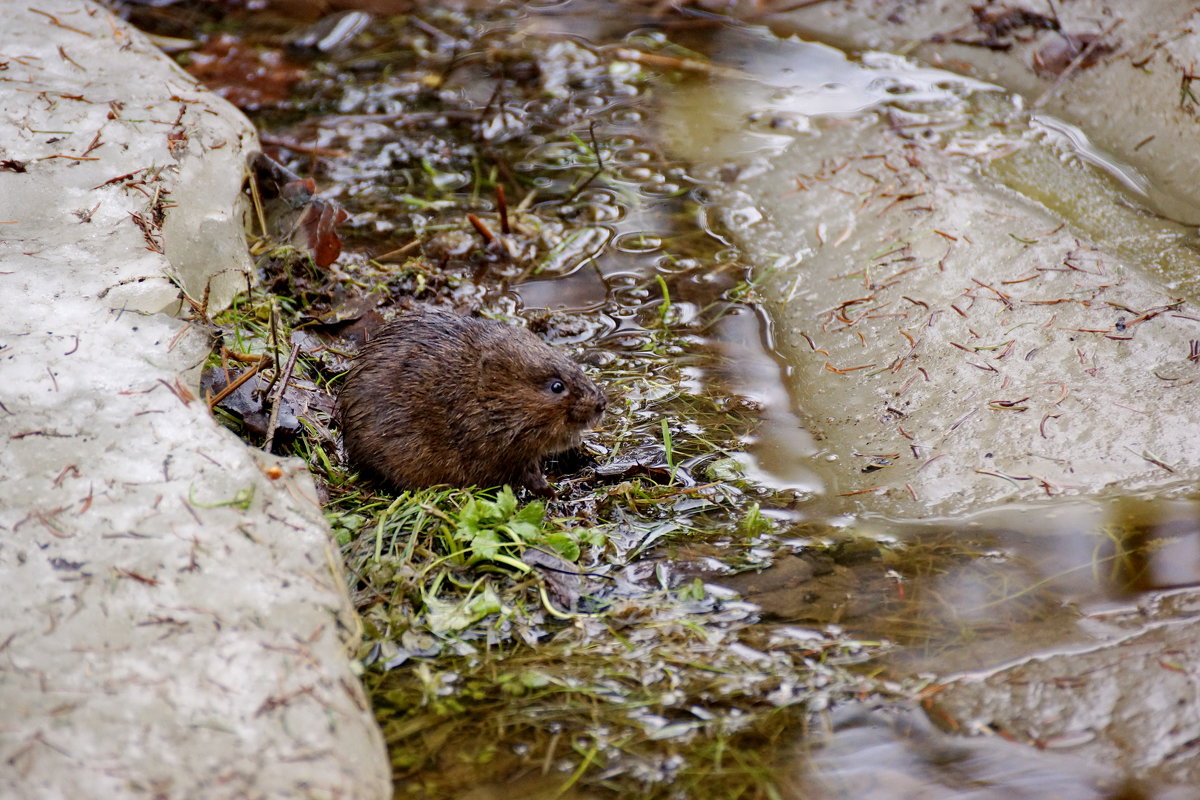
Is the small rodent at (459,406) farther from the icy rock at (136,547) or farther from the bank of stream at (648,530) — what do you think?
the icy rock at (136,547)

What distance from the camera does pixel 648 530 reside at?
15.8 feet

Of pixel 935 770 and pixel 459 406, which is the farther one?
pixel 459 406

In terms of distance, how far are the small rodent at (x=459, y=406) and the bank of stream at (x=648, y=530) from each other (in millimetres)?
152

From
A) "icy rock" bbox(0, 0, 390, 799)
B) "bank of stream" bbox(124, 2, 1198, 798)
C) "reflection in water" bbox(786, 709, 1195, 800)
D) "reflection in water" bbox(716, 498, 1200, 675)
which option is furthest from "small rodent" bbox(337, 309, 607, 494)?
"reflection in water" bbox(786, 709, 1195, 800)

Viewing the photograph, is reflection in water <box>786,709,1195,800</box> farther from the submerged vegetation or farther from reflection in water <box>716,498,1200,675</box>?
reflection in water <box>716,498,1200,675</box>

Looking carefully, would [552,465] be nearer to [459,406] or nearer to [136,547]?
[459,406]

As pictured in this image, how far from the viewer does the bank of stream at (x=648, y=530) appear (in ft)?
11.8

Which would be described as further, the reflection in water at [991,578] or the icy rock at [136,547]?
the reflection in water at [991,578]

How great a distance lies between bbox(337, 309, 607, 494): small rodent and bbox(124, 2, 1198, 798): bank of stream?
0.15 meters

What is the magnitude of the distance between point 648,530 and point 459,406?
111cm

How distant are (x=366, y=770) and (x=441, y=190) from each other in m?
5.31

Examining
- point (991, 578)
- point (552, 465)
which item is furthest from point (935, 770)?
point (552, 465)

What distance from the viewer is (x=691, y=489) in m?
5.04

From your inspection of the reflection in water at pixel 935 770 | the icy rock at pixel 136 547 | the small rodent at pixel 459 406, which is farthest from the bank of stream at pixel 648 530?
the icy rock at pixel 136 547
